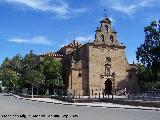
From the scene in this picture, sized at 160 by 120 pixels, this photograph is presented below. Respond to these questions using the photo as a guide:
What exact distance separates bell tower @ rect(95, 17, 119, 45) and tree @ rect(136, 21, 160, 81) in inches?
269

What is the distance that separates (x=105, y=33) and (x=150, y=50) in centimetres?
991

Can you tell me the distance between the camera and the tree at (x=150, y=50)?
70.1 m

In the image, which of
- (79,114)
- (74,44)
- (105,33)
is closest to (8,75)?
(74,44)

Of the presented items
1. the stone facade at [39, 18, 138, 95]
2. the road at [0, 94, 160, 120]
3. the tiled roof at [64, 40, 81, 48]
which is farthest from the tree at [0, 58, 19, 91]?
the road at [0, 94, 160, 120]

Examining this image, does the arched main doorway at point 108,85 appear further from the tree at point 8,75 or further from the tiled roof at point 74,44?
the tree at point 8,75

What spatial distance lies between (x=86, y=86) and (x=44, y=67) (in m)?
8.82

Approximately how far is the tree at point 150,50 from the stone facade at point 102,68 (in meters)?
2.84

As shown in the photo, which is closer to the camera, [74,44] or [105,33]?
[105,33]

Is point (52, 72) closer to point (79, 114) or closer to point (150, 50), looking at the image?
point (150, 50)

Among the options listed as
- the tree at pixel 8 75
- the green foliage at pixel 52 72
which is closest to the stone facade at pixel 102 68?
the green foliage at pixel 52 72

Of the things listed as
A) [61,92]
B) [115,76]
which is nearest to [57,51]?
[115,76]

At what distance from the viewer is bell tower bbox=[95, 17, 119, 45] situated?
68625mm

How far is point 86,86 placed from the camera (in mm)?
67375

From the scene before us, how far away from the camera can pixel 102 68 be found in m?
69.0
